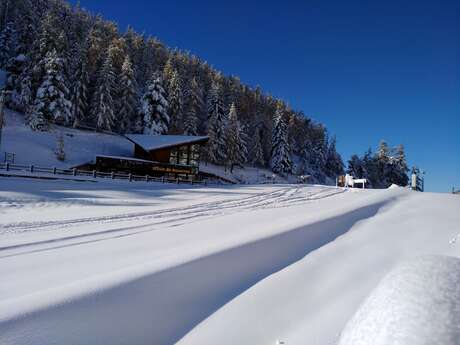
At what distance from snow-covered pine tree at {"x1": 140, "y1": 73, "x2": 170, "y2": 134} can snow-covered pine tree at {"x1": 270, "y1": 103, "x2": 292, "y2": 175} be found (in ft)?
78.4

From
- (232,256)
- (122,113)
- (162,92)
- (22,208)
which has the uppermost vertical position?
(162,92)

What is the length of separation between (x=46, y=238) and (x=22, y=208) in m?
6.88

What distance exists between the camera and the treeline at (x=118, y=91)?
41.7 meters

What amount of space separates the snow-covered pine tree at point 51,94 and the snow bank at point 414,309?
43.9m

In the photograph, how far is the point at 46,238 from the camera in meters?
6.94

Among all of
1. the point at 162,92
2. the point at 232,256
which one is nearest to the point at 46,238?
the point at 232,256

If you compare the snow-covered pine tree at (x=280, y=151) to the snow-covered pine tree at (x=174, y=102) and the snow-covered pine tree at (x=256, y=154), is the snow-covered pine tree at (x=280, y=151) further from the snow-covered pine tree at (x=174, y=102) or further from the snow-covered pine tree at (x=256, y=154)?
the snow-covered pine tree at (x=174, y=102)

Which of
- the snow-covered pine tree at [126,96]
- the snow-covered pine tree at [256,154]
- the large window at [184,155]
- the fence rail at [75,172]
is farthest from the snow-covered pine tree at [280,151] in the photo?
the fence rail at [75,172]

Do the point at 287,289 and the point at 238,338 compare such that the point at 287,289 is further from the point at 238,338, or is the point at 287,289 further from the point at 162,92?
the point at 162,92

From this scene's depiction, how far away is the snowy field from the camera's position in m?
2.79

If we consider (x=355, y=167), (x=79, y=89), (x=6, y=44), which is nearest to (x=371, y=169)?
(x=355, y=167)

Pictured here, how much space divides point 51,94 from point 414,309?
1799 inches

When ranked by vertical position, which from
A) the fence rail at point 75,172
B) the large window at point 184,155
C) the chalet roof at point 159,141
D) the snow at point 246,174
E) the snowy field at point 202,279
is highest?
the chalet roof at point 159,141

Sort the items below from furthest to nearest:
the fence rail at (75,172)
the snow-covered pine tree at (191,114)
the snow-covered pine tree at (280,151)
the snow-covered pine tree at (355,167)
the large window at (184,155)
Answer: the snow-covered pine tree at (355,167) < the snow-covered pine tree at (280,151) < the snow-covered pine tree at (191,114) < the large window at (184,155) < the fence rail at (75,172)
